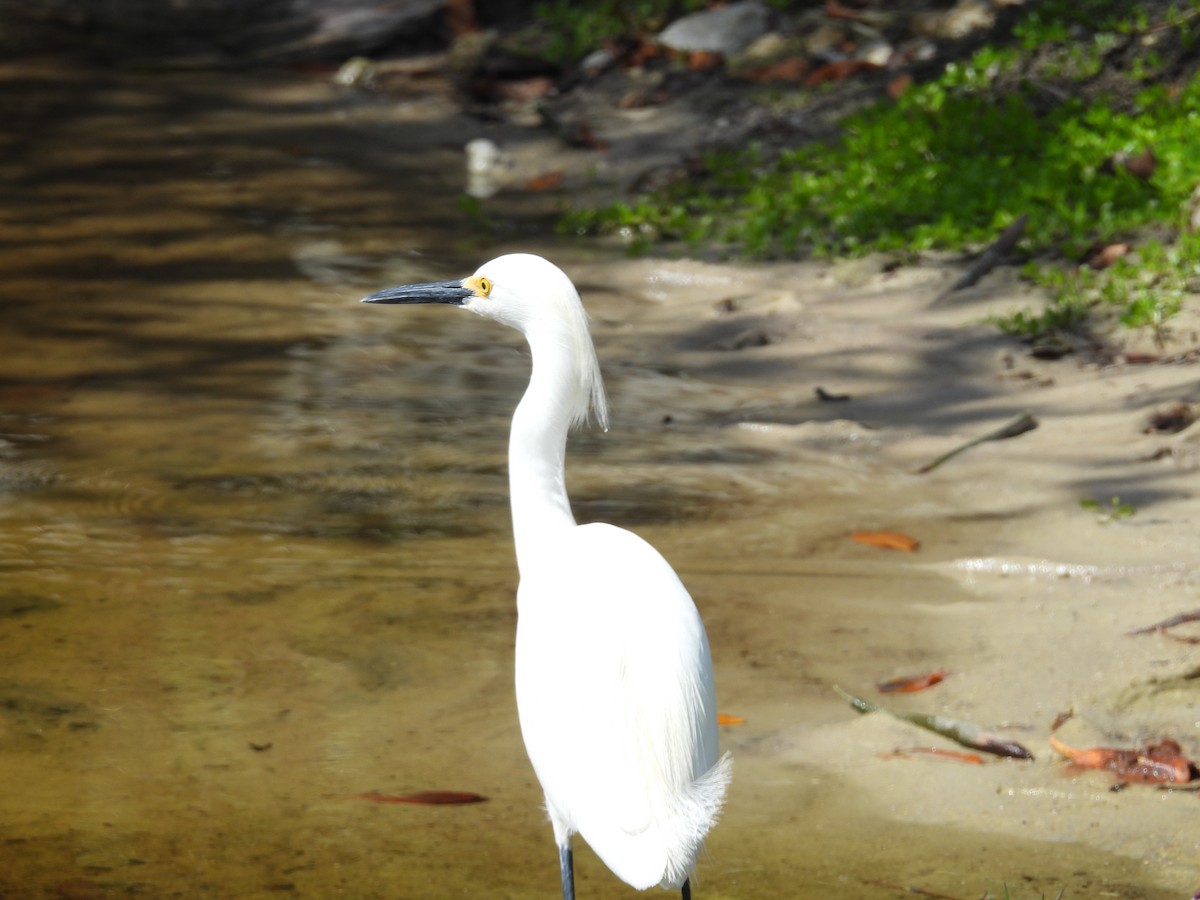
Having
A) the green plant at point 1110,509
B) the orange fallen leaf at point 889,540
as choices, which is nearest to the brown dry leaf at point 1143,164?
the green plant at point 1110,509

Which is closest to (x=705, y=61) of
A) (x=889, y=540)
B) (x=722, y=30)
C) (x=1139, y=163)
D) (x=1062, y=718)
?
(x=722, y=30)

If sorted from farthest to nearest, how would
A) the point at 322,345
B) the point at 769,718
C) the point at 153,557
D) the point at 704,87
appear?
the point at 704,87 < the point at 322,345 < the point at 153,557 < the point at 769,718

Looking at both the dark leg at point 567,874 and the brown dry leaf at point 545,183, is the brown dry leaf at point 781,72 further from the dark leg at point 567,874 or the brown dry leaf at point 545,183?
the dark leg at point 567,874

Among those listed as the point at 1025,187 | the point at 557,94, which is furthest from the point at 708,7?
the point at 1025,187

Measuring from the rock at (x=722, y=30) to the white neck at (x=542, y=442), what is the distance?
8038 mm

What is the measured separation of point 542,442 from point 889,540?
1.94 m

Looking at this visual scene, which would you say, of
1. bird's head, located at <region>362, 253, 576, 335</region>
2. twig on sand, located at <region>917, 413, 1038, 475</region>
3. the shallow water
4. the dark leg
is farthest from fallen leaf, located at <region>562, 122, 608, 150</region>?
the dark leg

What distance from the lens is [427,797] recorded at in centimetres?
348

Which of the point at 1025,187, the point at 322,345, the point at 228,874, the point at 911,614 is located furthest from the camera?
the point at 1025,187

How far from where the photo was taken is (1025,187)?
24.3 feet

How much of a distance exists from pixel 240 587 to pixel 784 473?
203 centimetres

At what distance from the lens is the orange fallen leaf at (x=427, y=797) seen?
3467mm

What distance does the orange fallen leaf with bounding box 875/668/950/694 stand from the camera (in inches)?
153

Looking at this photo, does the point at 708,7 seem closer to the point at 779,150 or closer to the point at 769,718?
the point at 779,150
